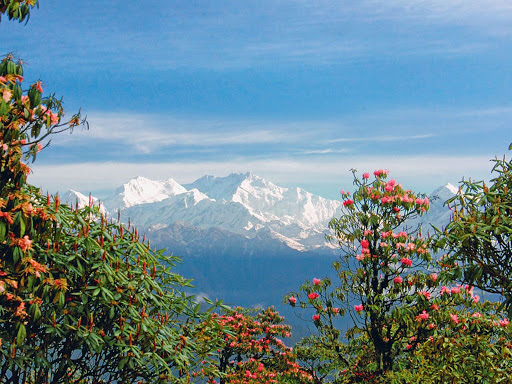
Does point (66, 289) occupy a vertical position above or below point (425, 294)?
above

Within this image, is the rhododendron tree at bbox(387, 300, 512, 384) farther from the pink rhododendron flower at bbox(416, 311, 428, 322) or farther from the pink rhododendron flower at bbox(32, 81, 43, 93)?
the pink rhododendron flower at bbox(32, 81, 43, 93)

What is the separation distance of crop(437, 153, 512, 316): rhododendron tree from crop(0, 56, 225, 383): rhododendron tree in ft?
14.7

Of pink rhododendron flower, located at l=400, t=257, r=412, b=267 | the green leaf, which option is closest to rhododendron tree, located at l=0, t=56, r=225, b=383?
the green leaf

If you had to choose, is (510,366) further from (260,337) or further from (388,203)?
(260,337)

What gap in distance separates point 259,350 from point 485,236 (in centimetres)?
1486

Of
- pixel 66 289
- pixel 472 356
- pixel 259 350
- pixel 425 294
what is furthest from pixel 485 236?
pixel 259 350

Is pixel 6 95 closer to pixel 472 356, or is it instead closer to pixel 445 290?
pixel 472 356

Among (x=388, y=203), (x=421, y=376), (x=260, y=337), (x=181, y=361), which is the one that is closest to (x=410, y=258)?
(x=388, y=203)

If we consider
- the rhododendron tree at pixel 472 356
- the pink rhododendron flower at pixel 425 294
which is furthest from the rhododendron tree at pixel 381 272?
the rhododendron tree at pixel 472 356

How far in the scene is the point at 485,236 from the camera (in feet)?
23.1

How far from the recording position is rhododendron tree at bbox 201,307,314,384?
18391 millimetres

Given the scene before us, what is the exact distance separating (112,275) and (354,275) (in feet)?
27.2

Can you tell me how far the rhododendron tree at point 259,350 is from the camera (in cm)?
1839

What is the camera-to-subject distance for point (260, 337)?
2144cm
